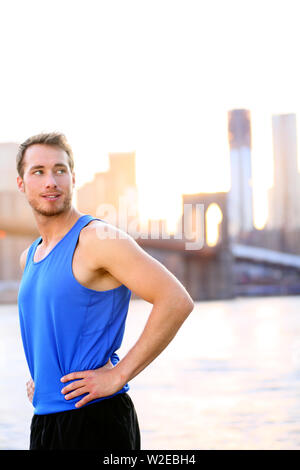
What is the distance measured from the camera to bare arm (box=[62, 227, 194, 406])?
2.09 m

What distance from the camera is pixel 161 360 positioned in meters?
11.7

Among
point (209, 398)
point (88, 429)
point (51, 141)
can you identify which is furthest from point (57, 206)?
point (209, 398)

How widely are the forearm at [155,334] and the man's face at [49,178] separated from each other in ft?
1.38

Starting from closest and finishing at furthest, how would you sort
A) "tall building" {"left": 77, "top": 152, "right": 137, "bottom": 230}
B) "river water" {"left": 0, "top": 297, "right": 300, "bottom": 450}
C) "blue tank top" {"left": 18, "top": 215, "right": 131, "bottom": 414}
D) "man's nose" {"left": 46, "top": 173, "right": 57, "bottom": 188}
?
"blue tank top" {"left": 18, "top": 215, "right": 131, "bottom": 414} → "man's nose" {"left": 46, "top": 173, "right": 57, "bottom": 188} → "river water" {"left": 0, "top": 297, "right": 300, "bottom": 450} → "tall building" {"left": 77, "top": 152, "right": 137, "bottom": 230}

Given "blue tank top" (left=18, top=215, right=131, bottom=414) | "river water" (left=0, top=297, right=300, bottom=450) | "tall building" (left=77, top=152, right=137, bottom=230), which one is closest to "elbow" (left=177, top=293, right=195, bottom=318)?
"blue tank top" (left=18, top=215, right=131, bottom=414)

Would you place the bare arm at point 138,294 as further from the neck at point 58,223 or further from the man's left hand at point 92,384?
the neck at point 58,223

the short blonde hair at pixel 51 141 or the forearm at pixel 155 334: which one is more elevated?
the short blonde hair at pixel 51 141

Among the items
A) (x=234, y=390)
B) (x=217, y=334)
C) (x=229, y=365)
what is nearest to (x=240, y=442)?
(x=234, y=390)

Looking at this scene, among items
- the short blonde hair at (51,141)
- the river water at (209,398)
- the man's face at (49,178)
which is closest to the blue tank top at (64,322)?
the man's face at (49,178)

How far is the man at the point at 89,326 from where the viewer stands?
2.08m

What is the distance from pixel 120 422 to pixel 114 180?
135m

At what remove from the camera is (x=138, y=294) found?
6.80ft

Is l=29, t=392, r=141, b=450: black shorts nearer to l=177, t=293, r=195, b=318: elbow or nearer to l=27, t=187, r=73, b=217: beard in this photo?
l=177, t=293, r=195, b=318: elbow
